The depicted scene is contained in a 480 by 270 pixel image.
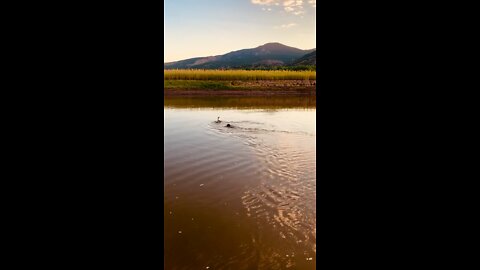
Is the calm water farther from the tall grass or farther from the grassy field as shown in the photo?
the tall grass

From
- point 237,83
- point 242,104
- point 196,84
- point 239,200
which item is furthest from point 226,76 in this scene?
point 239,200

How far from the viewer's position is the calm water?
346cm

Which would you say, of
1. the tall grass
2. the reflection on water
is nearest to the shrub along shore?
the tall grass

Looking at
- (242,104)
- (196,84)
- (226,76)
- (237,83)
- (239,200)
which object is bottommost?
(239,200)

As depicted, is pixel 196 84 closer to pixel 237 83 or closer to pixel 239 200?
pixel 237 83

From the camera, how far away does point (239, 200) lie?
4.97 meters

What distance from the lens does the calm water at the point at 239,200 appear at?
3.46 m
